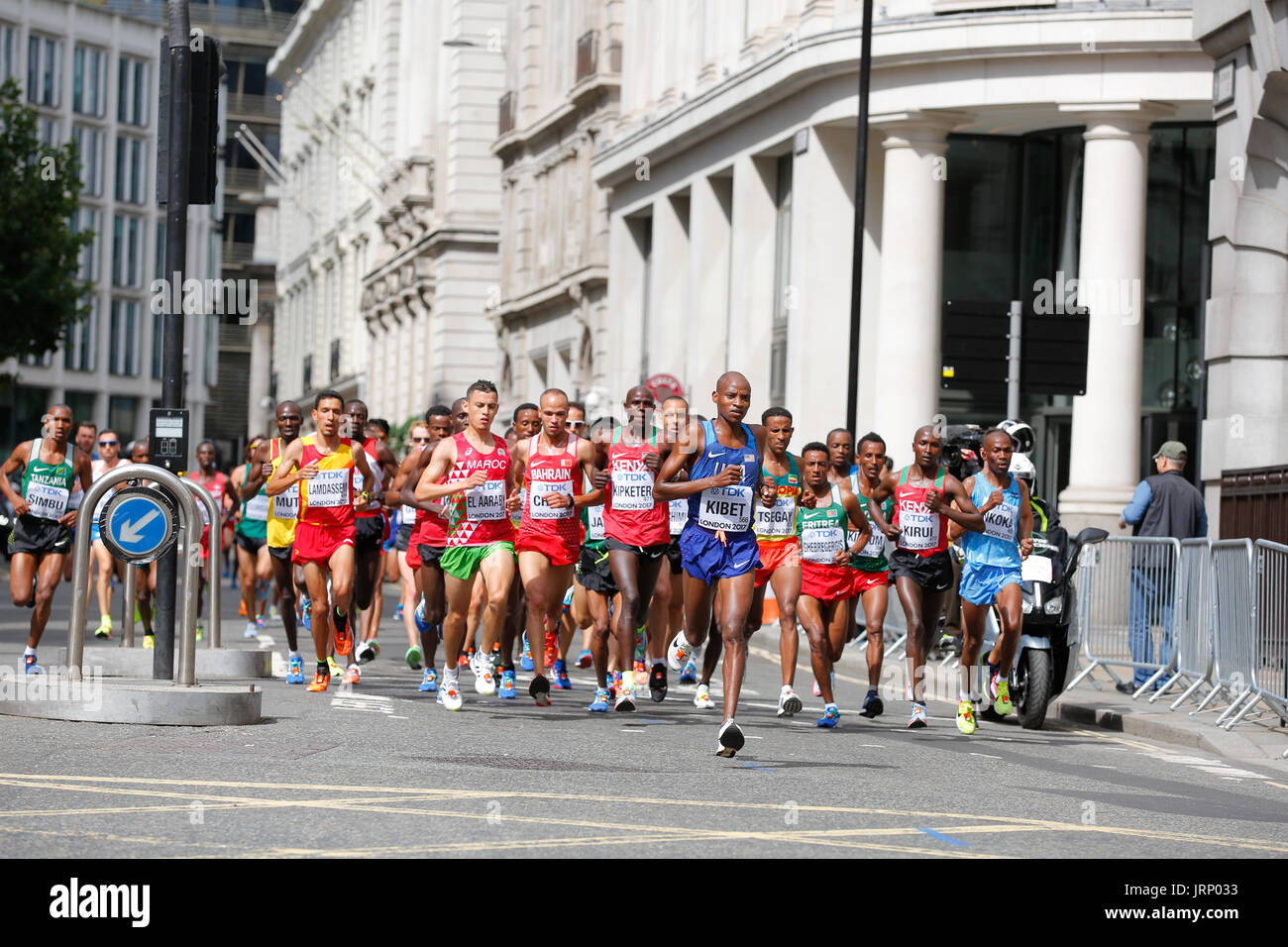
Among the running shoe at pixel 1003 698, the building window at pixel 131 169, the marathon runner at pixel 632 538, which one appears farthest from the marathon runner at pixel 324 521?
the building window at pixel 131 169

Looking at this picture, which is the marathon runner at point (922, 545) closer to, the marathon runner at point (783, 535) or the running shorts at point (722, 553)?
the marathon runner at point (783, 535)

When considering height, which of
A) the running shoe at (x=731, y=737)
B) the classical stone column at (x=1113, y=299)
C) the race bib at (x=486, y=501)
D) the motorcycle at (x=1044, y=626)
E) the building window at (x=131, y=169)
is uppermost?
the building window at (x=131, y=169)

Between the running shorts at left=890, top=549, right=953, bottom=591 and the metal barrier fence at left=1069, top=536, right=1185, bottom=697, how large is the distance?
223 cm

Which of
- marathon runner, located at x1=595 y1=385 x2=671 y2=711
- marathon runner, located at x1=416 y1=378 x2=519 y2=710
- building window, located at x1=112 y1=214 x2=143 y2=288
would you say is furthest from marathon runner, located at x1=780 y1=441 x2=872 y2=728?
building window, located at x1=112 y1=214 x2=143 y2=288

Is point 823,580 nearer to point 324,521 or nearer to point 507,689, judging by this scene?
point 507,689

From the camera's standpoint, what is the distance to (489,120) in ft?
196

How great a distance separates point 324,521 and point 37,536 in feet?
9.45

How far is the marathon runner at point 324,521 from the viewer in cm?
1548

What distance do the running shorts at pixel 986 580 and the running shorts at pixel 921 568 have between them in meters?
0.20

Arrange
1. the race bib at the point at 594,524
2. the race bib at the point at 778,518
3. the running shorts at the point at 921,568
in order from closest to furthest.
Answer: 1. the race bib at the point at 778,518
2. the running shorts at the point at 921,568
3. the race bib at the point at 594,524

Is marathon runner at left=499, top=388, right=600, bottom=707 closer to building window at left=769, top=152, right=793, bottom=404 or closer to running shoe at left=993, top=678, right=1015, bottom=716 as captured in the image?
running shoe at left=993, top=678, right=1015, bottom=716

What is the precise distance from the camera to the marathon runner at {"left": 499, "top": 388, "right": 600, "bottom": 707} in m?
14.3
